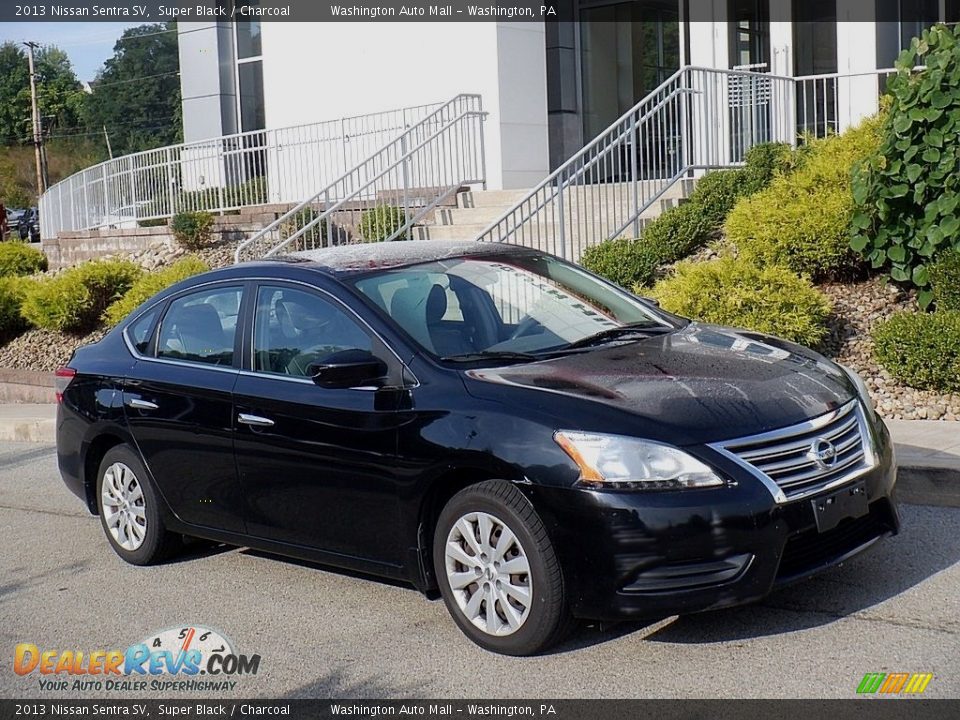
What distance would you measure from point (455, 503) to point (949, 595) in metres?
2.22

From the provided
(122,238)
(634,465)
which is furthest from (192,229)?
(634,465)

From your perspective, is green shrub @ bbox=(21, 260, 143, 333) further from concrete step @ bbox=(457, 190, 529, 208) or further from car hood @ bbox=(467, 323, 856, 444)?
car hood @ bbox=(467, 323, 856, 444)

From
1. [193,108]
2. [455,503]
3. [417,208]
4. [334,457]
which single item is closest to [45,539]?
[334,457]

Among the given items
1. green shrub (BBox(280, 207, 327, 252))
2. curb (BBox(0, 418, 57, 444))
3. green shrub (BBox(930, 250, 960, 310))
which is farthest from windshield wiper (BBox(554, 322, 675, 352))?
green shrub (BBox(280, 207, 327, 252))

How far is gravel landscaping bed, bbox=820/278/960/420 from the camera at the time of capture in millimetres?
8781

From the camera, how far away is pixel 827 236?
1051 centimetres

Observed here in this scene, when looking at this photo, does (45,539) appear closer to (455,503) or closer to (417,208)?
(455,503)

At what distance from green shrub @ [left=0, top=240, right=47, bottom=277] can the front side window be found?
571 inches

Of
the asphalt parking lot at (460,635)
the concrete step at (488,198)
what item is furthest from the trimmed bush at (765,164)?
the asphalt parking lot at (460,635)

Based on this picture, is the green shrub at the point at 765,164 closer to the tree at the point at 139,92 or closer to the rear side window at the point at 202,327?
the rear side window at the point at 202,327

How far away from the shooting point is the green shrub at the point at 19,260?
19.6 metres

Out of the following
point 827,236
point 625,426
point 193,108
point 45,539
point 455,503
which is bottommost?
point 45,539

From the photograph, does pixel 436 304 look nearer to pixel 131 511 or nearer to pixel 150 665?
pixel 150 665

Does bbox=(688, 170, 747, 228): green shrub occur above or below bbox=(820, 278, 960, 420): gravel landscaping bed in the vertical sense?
above
